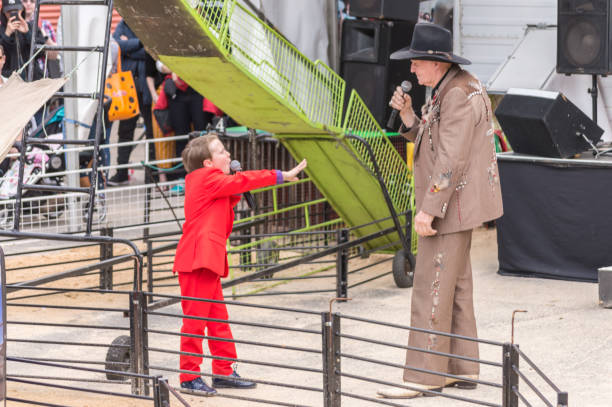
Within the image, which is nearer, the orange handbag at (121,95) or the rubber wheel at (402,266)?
the rubber wheel at (402,266)

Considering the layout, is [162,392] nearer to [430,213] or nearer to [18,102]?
[18,102]

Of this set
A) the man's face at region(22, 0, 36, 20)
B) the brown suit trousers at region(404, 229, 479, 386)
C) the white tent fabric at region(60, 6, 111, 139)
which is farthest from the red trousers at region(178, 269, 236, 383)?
the man's face at region(22, 0, 36, 20)

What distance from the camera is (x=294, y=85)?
8359 millimetres

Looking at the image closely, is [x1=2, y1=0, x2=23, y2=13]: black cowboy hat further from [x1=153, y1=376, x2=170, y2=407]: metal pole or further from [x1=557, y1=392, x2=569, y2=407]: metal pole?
[x1=557, y1=392, x2=569, y2=407]: metal pole

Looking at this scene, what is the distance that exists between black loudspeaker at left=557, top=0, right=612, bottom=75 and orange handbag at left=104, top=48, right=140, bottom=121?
4615mm

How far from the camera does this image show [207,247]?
619 centimetres

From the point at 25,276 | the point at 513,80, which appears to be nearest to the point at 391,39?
the point at 513,80

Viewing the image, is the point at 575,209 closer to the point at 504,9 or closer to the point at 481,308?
the point at 481,308

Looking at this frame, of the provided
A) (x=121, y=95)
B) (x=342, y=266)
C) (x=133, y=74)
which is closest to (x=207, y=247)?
(x=342, y=266)

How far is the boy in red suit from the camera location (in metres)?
6.18

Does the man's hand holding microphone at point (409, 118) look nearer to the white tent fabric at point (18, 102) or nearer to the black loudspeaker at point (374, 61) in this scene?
the white tent fabric at point (18, 102)

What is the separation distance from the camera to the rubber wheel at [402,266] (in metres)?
9.02

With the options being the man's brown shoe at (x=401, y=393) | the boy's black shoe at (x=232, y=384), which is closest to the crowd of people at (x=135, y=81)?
the boy's black shoe at (x=232, y=384)

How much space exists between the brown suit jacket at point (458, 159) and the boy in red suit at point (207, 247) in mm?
761
